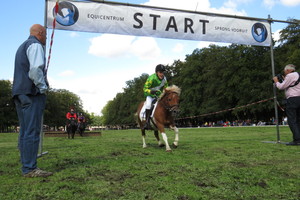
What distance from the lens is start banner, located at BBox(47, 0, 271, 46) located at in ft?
30.0

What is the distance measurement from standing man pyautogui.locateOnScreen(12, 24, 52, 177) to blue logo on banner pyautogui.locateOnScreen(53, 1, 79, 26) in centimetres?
416

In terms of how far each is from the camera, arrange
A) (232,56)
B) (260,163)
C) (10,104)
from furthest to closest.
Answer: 1. (10,104)
2. (232,56)
3. (260,163)

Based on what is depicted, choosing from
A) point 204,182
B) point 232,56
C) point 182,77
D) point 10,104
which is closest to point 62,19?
point 204,182

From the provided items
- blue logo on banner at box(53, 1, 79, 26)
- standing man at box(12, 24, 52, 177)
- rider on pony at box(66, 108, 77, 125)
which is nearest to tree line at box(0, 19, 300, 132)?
rider on pony at box(66, 108, 77, 125)

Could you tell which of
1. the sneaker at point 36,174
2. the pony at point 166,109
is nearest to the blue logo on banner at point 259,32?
the pony at point 166,109

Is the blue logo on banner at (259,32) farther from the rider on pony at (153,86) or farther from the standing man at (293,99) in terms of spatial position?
the rider on pony at (153,86)

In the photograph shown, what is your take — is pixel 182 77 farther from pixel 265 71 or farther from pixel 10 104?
pixel 10 104

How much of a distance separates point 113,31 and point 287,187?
7.70 m

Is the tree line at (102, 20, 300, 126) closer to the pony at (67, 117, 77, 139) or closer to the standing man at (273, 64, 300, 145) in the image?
the pony at (67, 117, 77, 139)

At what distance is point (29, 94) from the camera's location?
5.02m

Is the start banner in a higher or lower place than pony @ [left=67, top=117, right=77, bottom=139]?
higher

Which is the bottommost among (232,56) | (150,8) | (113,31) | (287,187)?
(287,187)

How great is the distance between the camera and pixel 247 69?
162 feet

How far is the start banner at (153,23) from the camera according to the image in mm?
9148
